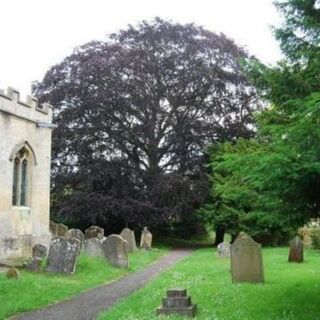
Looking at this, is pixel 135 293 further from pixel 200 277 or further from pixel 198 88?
pixel 198 88

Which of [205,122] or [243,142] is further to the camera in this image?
[205,122]

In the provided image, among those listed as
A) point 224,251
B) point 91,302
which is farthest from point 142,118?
point 91,302

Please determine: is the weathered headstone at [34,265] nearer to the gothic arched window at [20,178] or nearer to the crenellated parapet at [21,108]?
the gothic arched window at [20,178]

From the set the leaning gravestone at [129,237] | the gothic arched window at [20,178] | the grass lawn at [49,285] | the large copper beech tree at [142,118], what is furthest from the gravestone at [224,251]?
the large copper beech tree at [142,118]

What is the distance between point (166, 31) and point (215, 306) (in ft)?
95.6

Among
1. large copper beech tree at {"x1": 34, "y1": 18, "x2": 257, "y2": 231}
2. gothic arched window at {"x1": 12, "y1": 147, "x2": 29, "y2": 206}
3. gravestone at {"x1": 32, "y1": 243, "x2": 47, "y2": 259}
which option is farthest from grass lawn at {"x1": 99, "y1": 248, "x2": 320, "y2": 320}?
large copper beech tree at {"x1": 34, "y1": 18, "x2": 257, "y2": 231}

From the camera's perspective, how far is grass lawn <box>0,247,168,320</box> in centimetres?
1195

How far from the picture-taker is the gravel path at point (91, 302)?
1089cm

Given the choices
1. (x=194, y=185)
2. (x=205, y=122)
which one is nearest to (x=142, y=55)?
(x=205, y=122)

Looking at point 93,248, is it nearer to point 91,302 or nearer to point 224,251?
point 224,251

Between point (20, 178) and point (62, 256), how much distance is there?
19.7ft

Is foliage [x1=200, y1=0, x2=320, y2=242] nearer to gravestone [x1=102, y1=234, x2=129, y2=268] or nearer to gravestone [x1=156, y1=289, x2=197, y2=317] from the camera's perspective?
gravestone [x1=156, y1=289, x2=197, y2=317]

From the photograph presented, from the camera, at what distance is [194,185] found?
116 feet

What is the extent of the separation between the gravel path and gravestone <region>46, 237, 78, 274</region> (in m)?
1.51
